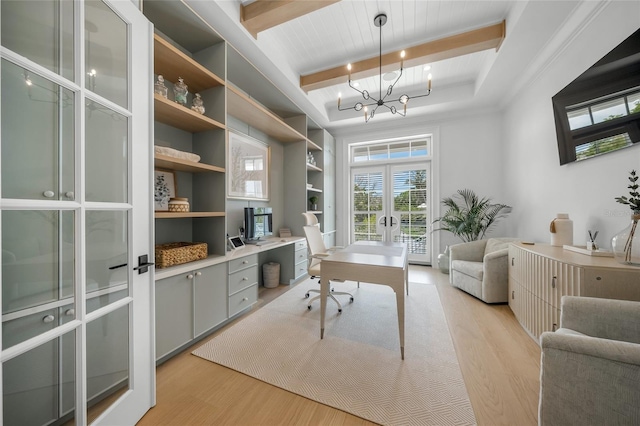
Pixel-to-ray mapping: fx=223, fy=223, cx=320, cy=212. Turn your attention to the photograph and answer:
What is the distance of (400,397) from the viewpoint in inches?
55.9

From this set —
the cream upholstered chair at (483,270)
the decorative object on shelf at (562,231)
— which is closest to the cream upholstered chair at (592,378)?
the decorative object on shelf at (562,231)

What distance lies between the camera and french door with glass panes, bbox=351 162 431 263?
15.5 ft

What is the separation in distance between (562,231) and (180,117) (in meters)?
3.69

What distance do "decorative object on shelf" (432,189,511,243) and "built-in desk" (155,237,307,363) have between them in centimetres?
332

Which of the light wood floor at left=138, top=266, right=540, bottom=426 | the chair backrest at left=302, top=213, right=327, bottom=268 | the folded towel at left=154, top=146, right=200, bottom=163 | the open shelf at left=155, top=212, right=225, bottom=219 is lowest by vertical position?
the light wood floor at left=138, top=266, right=540, bottom=426

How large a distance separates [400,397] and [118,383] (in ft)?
5.35

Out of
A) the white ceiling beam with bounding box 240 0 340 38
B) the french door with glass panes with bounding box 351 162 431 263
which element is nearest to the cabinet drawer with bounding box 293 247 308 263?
the french door with glass panes with bounding box 351 162 431 263

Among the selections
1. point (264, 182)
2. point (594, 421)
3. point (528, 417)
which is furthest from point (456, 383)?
point (264, 182)

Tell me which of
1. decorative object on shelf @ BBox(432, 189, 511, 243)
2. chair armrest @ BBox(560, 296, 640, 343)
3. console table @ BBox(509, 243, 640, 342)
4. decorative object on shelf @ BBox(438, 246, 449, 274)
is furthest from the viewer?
decorative object on shelf @ BBox(438, 246, 449, 274)

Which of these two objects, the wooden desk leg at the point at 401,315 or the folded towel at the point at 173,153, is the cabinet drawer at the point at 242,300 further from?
the wooden desk leg at the point at 401,315

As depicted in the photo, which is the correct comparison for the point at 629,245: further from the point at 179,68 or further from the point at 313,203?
the point at 313,203

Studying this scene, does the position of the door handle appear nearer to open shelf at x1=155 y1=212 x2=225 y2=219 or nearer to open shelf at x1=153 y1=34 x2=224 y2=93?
open shelf at x1=155 y1=212 x2=225 y2=219

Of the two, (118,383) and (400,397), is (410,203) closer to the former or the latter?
(400,397)

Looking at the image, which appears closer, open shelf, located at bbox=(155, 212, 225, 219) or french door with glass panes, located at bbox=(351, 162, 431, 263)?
open shelf, located at bbox=(155, 212, 225, 219)
